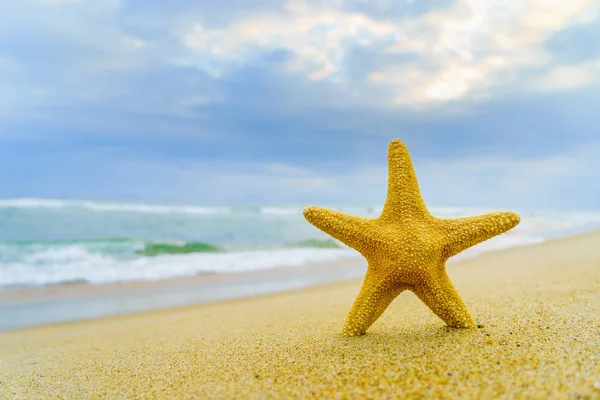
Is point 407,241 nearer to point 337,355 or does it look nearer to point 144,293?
point 337,355

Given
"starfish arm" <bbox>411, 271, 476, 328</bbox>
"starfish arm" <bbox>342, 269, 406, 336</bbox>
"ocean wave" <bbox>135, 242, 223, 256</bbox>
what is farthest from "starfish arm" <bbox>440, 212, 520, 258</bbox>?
"ocean wave" <bbox>135, 242, 223, 256</bbox>

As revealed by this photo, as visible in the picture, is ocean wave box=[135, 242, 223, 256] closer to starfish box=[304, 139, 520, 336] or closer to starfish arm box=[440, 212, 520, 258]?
starfish box=[304, 139, 520, 336]

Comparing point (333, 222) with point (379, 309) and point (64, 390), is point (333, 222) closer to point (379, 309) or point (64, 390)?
point (379, 309)

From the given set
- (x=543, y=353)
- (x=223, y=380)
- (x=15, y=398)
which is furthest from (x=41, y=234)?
(x=543, y=353)

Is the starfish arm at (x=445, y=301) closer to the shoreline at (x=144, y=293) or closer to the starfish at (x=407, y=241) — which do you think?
the starfish at (x=407, y=241)

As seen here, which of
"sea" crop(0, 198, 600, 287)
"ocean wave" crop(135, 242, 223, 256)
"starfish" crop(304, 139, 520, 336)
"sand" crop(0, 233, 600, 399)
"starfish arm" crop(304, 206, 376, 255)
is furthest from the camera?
"ocean wave" crop(135, 242, 223, 256)
